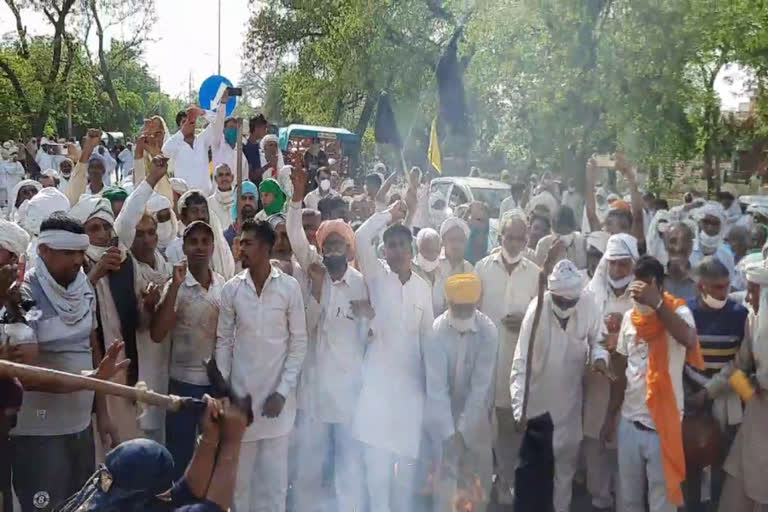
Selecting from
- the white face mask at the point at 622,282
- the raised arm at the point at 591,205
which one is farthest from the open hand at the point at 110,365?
the raised arm at the point at 591,205

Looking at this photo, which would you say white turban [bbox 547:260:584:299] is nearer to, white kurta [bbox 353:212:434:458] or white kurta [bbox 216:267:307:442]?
white kurta [bbox 353:212:434:458]

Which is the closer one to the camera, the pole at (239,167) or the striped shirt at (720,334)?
the striped shirt at (720,334)

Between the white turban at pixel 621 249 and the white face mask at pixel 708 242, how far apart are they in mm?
2090

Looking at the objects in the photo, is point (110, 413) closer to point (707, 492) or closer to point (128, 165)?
point (707, 492)

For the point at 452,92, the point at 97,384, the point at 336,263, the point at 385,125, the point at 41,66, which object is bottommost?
the point at 97,384

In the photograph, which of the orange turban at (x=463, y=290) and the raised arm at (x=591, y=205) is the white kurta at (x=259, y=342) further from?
the raised arm at (x=591, y=205)

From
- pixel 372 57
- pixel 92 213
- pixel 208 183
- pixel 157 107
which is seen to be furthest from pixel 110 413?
pixel 157 107

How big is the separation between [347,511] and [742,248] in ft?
13.8

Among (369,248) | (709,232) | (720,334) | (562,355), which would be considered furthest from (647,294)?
(709,232)

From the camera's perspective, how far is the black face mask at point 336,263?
5656 mm

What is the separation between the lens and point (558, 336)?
18.4ft

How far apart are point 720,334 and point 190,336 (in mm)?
2999

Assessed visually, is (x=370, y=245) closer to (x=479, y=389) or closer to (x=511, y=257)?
(x=479, y=389)

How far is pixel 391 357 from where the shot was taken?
561 centimetres
